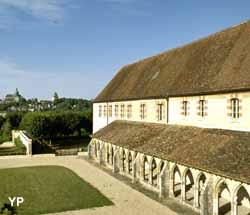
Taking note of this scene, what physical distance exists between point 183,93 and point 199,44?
5762 millimetres

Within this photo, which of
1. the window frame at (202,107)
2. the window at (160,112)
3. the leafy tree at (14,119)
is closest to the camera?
the window frame at (202,107)

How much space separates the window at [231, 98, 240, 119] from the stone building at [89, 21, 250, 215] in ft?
0.17

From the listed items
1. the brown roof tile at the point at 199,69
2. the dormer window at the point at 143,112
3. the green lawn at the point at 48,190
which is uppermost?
the brown roof tile at the point at 199,69

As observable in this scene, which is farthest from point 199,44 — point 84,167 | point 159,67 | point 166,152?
point 84,167

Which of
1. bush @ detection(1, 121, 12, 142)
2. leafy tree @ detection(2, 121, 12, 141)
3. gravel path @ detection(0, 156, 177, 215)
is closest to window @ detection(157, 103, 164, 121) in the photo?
gravel path @ detection(0, 156, 177, 215)

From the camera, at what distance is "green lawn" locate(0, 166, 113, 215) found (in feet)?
58.2

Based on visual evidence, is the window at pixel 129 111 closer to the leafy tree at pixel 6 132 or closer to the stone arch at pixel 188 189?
the stone arch at pixel 188 189

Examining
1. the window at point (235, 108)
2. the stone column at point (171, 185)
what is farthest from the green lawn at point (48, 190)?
the window at point (235, 108)

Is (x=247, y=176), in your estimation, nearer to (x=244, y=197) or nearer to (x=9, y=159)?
(x=244, y=197)

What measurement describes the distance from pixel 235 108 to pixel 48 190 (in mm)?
12476

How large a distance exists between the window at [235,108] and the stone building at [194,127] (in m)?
0.05

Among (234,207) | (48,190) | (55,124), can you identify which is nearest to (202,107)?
(234,207)

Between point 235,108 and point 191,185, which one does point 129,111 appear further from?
point 235,108

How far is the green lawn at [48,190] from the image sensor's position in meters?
17.8
